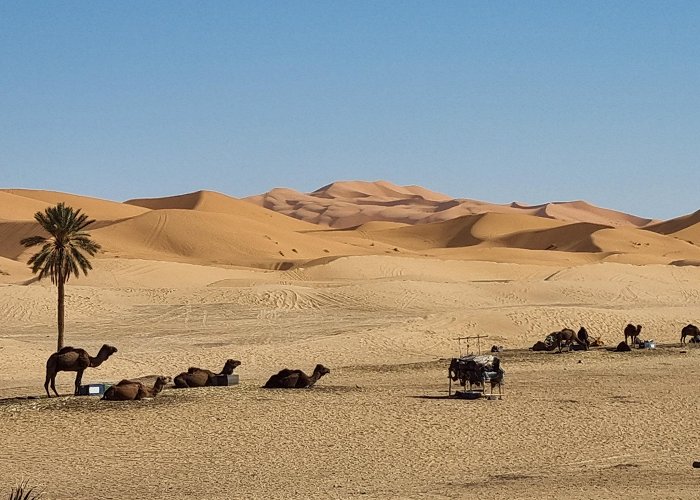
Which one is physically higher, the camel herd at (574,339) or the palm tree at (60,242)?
the palm tree at (60,242)

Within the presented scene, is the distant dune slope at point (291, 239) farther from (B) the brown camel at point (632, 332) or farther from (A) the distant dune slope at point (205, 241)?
(B) the brown camel at point (632, 332)

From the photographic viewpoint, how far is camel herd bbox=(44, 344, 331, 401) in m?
21.1

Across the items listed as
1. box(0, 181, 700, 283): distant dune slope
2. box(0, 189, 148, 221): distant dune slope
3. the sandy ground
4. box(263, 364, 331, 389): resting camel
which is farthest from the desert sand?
box(0, 189, 148, 221): distant dune slope

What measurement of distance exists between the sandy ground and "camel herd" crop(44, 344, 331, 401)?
33 cm

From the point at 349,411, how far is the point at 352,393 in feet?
8.10

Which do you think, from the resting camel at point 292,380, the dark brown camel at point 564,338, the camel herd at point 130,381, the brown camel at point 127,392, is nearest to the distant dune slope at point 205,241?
the dark brown camel at point 564,338

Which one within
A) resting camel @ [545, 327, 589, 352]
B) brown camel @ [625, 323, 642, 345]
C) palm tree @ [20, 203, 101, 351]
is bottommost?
resting camel @ [545, 327, 589, 352]

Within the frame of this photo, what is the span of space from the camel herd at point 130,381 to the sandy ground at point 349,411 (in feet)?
1.08

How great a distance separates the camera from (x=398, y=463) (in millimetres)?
15258

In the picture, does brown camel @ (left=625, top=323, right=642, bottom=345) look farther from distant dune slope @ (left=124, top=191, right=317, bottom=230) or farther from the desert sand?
distant dune slope @ (left=124, top=191, right=317, bottom=230)

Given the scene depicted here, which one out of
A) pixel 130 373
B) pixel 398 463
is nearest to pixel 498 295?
pixel 130 373

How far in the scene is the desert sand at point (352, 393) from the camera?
14.3 meters

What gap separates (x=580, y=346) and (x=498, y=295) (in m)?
16.6

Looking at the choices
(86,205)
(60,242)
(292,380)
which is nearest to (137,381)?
(292,380)
